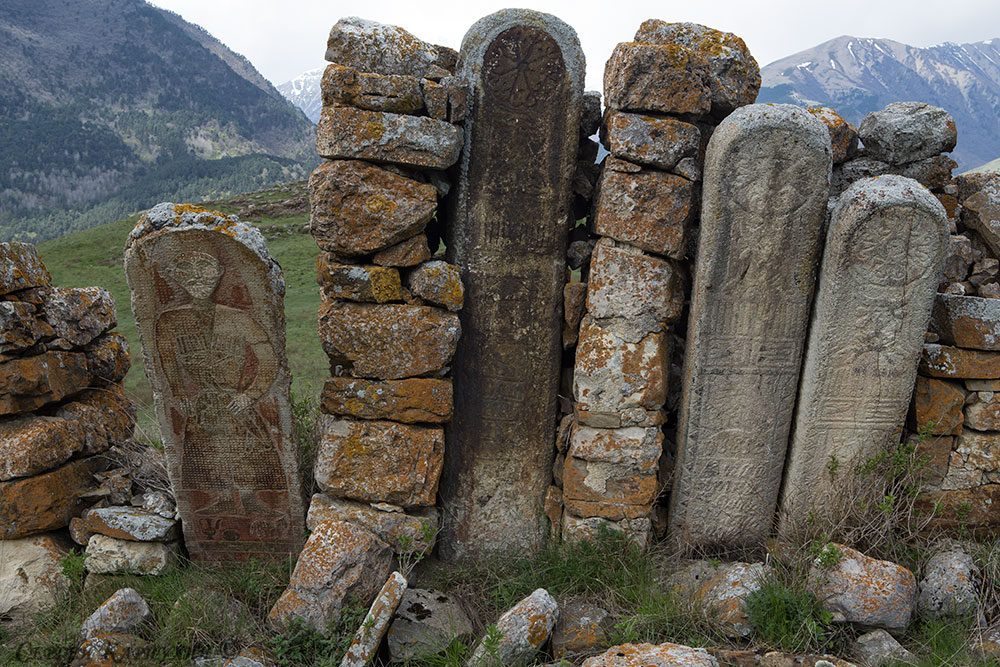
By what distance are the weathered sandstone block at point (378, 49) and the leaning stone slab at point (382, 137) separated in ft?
1.13

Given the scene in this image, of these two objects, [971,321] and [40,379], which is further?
[40,379]

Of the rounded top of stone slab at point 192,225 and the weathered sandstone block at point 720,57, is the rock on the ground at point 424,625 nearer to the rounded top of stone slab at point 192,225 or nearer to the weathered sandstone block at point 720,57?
the rounded top of stone slab at point 192,225

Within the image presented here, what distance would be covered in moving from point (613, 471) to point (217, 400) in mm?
2397

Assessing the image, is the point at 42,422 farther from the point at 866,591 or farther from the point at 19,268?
the point at 866,591

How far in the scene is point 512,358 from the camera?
13.3ft

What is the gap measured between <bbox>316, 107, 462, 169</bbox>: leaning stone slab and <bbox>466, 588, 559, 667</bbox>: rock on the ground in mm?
2428

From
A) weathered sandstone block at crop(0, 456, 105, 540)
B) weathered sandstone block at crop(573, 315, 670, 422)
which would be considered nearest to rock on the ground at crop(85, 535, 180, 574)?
weathered sandstone block at crop(0, 456, 105, 540)

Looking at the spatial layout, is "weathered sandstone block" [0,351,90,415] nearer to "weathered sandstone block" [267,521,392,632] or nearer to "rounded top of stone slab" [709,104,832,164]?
"weathered sandstone block" [267,521,392,632]

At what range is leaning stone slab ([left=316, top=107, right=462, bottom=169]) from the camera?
355 cm

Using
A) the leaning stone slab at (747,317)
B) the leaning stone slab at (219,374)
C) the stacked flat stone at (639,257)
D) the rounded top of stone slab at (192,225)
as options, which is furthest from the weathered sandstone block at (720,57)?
the leaning stone slab at (219,374)

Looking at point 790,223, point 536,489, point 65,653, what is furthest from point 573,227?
point 65,653

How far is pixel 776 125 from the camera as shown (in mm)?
3414

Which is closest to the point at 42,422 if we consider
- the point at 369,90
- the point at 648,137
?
the point at 369,90

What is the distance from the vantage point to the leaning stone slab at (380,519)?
12.8ft
